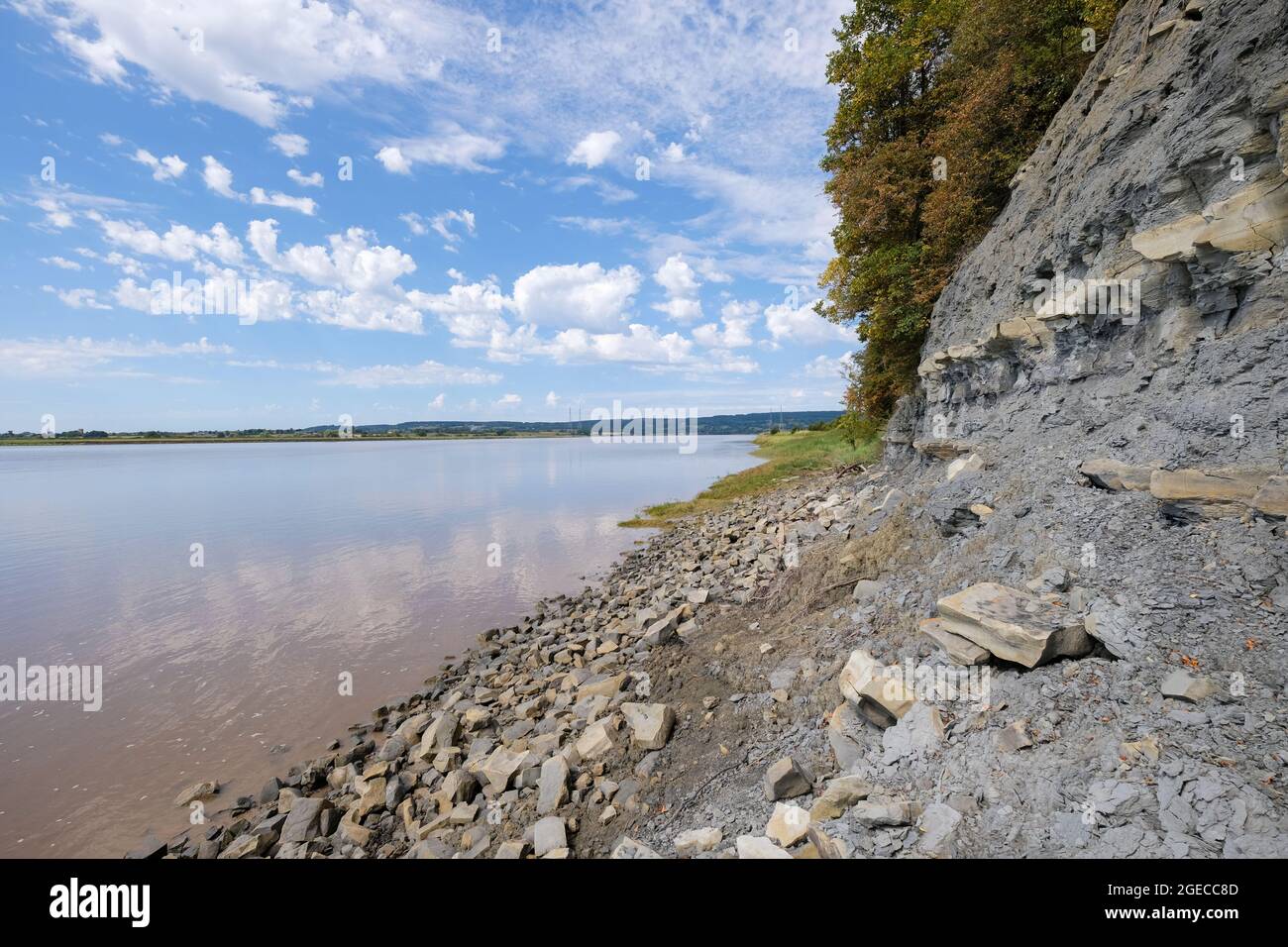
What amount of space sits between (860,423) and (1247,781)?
22.6 m

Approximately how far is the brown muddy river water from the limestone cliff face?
1463 centimetres

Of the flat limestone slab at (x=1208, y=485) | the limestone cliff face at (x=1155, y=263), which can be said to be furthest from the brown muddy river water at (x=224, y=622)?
the limestone cliff face at (x=1155, y=263)

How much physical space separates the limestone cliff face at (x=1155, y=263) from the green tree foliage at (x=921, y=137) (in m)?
3.58

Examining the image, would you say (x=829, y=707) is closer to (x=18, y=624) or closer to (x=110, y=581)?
(x=18, y=624)

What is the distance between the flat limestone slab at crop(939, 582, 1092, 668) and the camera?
498 cm

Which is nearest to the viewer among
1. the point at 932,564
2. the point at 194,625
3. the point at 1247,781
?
the point at 1247,781

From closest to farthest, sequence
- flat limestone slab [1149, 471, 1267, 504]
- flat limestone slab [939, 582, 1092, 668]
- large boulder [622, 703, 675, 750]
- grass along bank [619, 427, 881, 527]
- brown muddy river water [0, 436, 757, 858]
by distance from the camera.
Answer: flat limestone slab [939, 582, 1092, 668] < flat limestone slab [1149, 471, 1267, 504] < large boulder [622, 703, 675, 750] < brown muddy river water [0, 436, 757, 858] < grass along bank [619, 427, 881, 527]

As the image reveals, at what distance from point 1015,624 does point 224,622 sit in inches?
819

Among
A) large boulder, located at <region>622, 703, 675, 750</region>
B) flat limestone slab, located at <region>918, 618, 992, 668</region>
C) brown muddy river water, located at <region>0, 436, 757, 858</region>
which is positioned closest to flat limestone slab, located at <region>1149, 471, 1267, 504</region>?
flat limestone slab, located at <region>918, 618, 992, 668</region>

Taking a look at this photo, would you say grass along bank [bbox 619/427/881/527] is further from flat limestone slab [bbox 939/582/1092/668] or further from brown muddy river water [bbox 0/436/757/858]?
flat limestone slab [bbox 939/582/1092/668]

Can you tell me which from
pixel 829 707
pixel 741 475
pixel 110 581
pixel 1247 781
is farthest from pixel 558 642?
pixel 741 475

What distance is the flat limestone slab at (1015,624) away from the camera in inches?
196

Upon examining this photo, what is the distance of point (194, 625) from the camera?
1669cm

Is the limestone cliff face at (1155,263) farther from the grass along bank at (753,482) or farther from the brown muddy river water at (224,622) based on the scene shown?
the grass along bank at (753,482)
